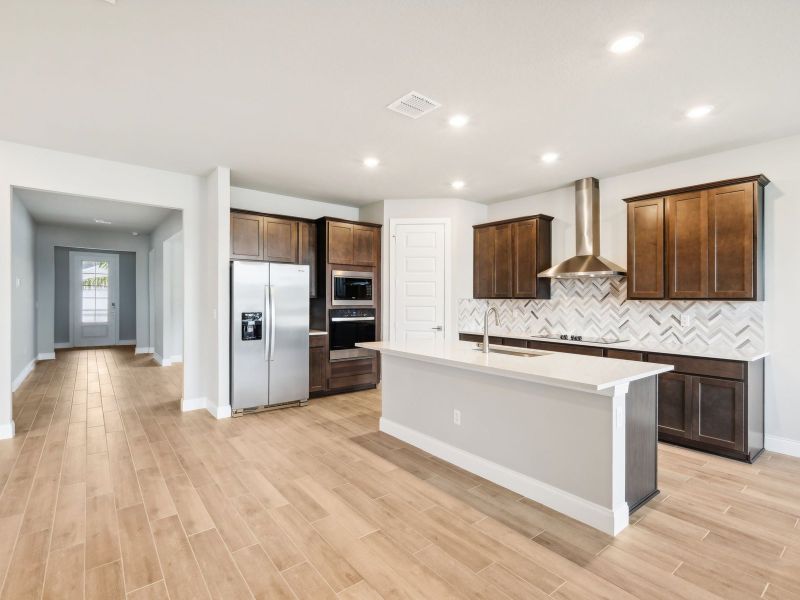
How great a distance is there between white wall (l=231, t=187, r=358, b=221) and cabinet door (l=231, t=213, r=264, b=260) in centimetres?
55

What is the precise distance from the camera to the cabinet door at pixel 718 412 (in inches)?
130

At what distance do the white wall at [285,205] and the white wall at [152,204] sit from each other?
598 mm

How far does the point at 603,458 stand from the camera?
7.67 feet

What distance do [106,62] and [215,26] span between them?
0.84m

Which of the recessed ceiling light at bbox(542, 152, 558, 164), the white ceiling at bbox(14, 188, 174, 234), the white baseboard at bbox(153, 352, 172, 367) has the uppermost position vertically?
the white ceiling at bbox(14, 188, 174, 234)

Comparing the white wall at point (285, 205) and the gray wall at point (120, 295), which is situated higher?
the white wall at point (285, 205)

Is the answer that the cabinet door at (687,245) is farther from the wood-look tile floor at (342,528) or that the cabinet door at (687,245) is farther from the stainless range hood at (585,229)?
the wood-look tile floor at (342,528)

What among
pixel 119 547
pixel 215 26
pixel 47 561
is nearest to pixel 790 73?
pixel 215 26

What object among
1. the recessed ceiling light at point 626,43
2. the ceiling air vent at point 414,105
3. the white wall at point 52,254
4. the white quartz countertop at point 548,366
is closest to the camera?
the recessed ceiling light at point 626,43

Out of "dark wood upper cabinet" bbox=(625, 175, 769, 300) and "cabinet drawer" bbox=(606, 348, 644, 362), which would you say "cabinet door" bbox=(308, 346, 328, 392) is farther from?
"dark wood upper cabinet" bbox=(625, 175, 769, 300)

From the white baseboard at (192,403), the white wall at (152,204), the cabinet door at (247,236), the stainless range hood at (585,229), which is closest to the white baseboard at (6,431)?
the white wall at (152,204)

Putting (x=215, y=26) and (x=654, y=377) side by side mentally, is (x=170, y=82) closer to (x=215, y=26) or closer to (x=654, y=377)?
(x=215, y=26)

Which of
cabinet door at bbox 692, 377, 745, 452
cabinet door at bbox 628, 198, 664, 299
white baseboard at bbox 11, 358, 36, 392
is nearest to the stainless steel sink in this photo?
cabinet door at bbox 692, 377, 745, 452

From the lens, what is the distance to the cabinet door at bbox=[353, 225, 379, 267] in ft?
18.6
